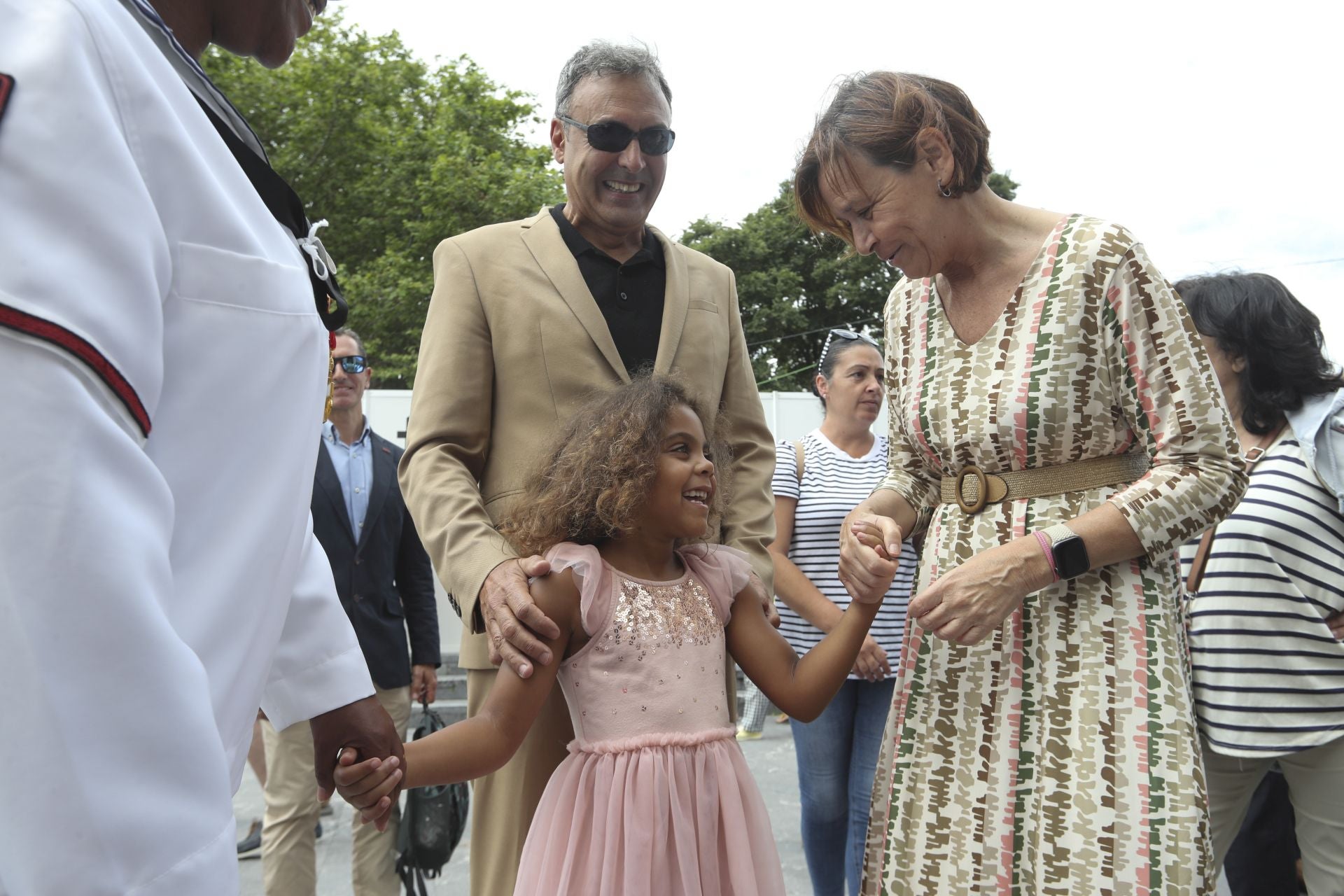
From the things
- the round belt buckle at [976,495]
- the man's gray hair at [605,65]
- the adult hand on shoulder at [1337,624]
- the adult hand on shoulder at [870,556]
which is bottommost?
the adult hand on shoulder at [1337,624]

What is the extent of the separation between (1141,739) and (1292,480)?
166 centimetres

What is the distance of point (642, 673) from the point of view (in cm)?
226

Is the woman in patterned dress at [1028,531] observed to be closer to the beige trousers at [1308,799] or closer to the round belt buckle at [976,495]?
the round belt buckle at [976,495]

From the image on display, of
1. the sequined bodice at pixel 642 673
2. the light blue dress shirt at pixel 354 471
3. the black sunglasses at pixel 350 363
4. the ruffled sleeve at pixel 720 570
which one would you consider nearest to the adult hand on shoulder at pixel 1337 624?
the ruffled sleeve at pixel 720 570

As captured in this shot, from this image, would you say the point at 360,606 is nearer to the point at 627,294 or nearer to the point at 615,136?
the point at 627,294

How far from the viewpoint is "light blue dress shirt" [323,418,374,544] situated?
16.1 feet

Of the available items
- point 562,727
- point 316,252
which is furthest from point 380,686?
point 316,252

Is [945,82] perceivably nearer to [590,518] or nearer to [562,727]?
[590,518]

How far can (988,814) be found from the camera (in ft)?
6.69

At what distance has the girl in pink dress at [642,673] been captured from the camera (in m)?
2.12

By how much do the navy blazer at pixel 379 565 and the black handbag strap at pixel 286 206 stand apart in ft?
11.1

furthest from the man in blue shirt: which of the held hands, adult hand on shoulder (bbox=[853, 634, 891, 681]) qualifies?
the held hands

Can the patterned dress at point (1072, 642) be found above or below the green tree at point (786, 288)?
below

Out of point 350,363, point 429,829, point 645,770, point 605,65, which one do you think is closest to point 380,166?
point 350,363
